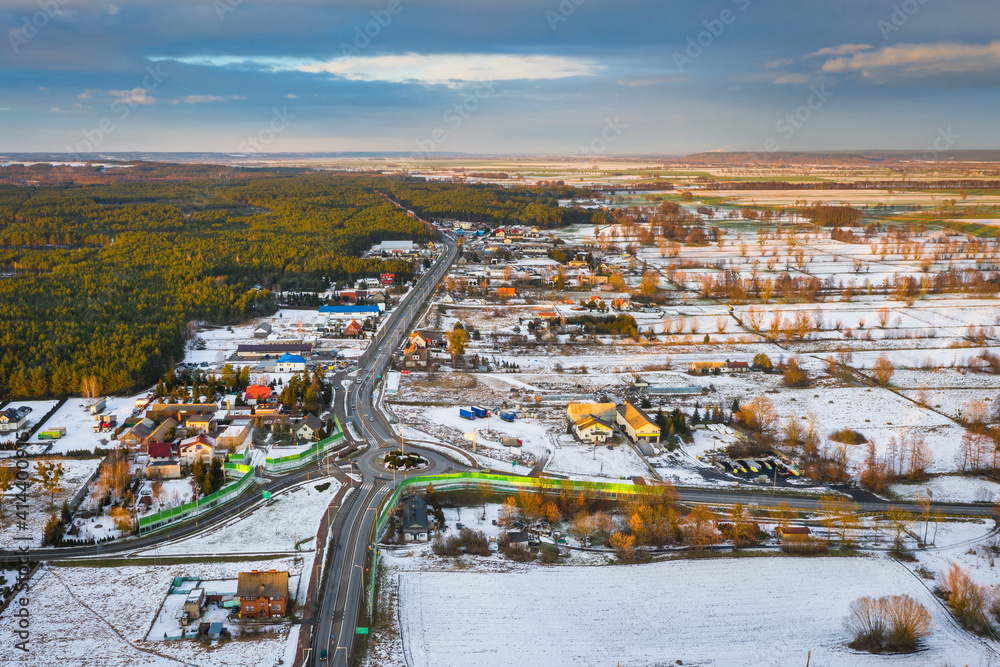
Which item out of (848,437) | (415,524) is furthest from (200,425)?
(848,437)

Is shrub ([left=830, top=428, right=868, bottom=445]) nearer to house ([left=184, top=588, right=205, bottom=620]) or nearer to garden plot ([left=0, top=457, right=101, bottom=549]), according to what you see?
house ([left=184, top=588, right=205, bottom=620])

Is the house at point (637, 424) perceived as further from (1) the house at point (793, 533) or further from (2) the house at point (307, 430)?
(2) the house at point (307, 430)

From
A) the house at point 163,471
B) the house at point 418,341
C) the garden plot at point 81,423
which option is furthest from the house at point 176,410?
the house at point 418,341

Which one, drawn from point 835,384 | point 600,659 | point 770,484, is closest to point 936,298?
point 835,384

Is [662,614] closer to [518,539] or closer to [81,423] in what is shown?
[518,539]

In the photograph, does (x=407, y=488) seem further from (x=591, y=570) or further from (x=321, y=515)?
(x=591, y=570)

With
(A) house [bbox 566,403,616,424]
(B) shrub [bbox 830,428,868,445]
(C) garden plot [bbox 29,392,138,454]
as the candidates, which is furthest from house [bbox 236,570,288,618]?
(B) shrub [bbox 830,428,868,445]
